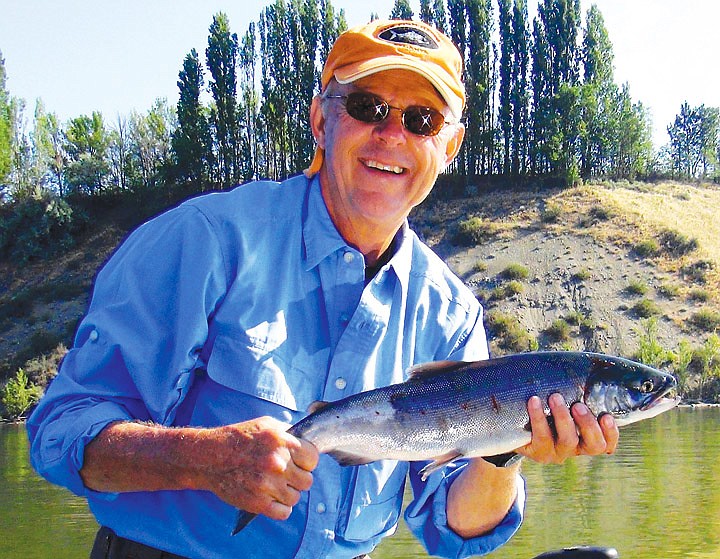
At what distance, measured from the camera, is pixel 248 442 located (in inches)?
117

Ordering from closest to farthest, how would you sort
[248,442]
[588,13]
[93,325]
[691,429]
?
[248,442] → [93,325] → [691,429] → [588,13]

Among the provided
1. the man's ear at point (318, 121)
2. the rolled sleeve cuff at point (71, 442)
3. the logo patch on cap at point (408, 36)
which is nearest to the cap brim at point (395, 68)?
the logo patch on cap at point (408, 36)

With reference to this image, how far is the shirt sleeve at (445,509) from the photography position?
409cm

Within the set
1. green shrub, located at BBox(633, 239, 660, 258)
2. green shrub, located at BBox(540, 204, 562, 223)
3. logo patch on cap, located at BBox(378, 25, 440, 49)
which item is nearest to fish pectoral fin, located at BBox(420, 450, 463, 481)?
logo patch on cap, located at BBox(378, 25, 440, 49)

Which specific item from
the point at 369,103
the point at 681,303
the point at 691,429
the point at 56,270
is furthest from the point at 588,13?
the point at 369,103

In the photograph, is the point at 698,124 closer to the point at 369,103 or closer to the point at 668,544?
the point at 668,544

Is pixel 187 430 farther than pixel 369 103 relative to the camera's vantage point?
No

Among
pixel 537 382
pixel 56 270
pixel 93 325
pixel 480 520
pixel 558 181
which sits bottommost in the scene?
pixel 56 270

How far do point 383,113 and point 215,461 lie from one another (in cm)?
162

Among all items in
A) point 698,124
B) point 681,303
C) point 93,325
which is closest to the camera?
point 93,325

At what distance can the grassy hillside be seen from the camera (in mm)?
46969

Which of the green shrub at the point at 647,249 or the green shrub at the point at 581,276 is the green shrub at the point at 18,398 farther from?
the green shrub at the point at 647,249

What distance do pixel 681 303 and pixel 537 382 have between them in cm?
4793

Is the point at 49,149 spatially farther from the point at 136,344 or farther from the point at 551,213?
the point at 136,344
